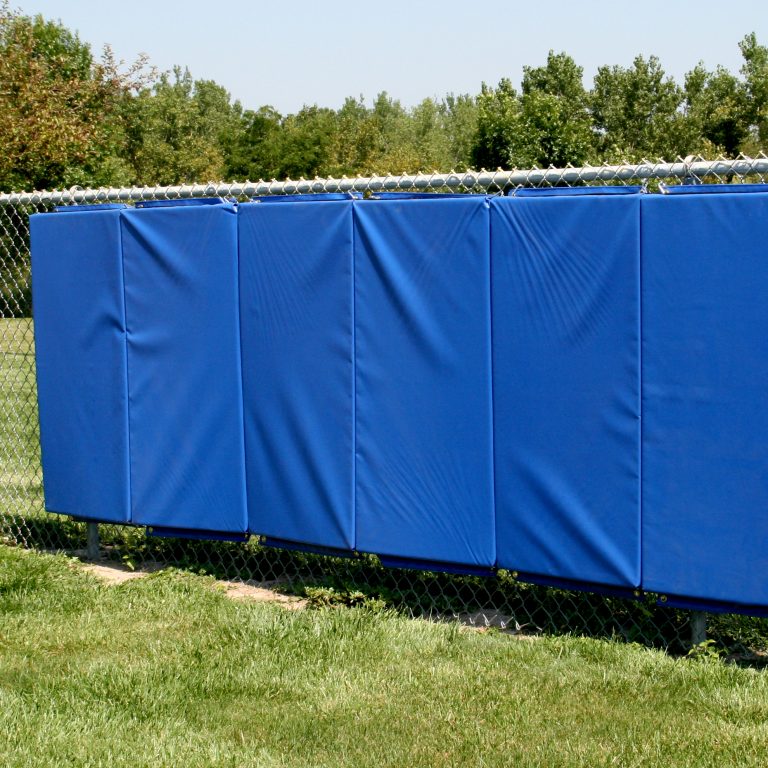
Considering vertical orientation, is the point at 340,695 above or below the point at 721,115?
below

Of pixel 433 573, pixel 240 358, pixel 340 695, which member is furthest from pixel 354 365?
pixel 340 695

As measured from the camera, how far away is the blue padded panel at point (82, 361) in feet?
21.0

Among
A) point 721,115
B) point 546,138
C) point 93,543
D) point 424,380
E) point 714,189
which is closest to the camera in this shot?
point 714,189

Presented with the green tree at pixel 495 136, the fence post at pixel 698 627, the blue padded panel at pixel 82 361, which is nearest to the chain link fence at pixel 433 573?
the fence post at pixel 698 627

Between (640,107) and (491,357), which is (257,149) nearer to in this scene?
(640,107)

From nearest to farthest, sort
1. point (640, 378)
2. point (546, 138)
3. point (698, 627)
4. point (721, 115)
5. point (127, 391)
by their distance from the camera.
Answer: point (640, 378), point (698, 627), point (127, 391), point (546, 138), point (721, 115)

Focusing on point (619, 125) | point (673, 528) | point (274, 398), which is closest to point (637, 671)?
point (673, 528)

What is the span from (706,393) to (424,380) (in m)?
1.38

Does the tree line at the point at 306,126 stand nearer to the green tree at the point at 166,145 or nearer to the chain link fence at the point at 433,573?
the green tree at the point at 166,145

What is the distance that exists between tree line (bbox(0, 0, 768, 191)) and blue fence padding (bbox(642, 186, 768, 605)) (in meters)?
20.1

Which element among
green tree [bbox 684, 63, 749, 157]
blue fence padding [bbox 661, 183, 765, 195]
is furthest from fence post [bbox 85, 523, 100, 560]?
green tree [bbox 684, 63, 749, 157]

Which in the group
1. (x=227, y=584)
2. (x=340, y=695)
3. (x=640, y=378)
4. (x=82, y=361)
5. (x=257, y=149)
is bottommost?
(x=227, y=584)

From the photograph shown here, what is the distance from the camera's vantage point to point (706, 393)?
15.1 ft

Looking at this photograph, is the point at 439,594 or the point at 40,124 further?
the point at 40,124
